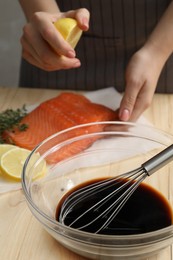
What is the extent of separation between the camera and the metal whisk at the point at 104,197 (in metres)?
0.83

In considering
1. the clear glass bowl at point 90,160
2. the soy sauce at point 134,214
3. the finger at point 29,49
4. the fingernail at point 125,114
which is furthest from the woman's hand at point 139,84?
the soy sauce at point 134,214

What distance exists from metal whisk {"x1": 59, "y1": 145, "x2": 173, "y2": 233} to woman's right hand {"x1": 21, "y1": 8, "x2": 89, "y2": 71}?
11.5 inches

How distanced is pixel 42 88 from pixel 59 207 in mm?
606

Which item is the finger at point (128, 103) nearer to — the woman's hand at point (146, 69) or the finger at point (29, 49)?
the woman's hand at point (146, 69)

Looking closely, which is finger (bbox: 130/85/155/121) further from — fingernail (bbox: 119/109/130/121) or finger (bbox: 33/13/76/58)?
finger (bbox: 33/13/76/58)

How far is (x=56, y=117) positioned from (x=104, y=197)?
0.38m

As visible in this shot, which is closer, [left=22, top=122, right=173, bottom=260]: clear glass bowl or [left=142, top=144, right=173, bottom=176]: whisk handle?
[left=142, top=144, right=173, bottom=176]: whisk handle

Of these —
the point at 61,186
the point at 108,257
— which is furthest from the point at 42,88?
the point at 108,257

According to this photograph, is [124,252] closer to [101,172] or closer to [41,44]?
[101,172]

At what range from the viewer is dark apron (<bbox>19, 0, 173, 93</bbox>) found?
4.39ft

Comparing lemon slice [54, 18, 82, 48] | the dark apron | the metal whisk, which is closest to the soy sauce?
the metal whisk

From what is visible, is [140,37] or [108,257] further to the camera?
[140,37]

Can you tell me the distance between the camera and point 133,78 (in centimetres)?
121

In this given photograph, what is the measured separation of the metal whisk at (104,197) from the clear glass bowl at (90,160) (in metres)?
0.04
